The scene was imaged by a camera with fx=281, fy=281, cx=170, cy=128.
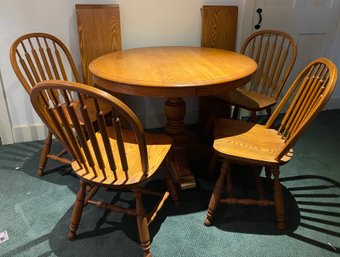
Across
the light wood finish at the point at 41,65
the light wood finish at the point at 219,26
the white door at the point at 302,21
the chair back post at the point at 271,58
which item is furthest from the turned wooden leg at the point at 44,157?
the white door at the point at 302,21

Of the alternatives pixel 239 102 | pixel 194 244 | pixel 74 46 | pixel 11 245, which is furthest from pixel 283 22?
pixel 11 245

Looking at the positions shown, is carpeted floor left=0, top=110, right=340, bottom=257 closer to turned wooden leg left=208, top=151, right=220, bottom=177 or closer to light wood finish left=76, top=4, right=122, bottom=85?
turned wooden leg left=208, top=151, right=220, bottom=177

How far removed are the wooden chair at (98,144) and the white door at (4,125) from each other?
1.22 metres

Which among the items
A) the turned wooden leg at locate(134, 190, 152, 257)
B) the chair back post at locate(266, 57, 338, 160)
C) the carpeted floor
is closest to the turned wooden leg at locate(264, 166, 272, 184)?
the carpeted floor

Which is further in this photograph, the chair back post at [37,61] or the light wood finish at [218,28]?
the light wood finish at [218,28]

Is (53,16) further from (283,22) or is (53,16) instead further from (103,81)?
(283,22)

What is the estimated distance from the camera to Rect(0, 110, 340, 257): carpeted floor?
1.42 m

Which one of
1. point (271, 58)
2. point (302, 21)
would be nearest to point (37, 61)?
point (271, 58)

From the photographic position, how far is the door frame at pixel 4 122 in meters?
2.21

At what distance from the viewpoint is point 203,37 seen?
7.77ft

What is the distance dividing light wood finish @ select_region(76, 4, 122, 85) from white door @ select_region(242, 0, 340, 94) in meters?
1.13

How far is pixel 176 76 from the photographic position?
1.44 meters

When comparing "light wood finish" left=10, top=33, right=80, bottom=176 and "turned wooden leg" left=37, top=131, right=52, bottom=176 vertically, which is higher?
"light wood finish" left=10, top=33, right=80, bottom=176

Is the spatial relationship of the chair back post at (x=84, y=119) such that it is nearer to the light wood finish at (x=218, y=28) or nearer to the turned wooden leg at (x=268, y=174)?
the turned wooden leg at (x=268, y=174)
